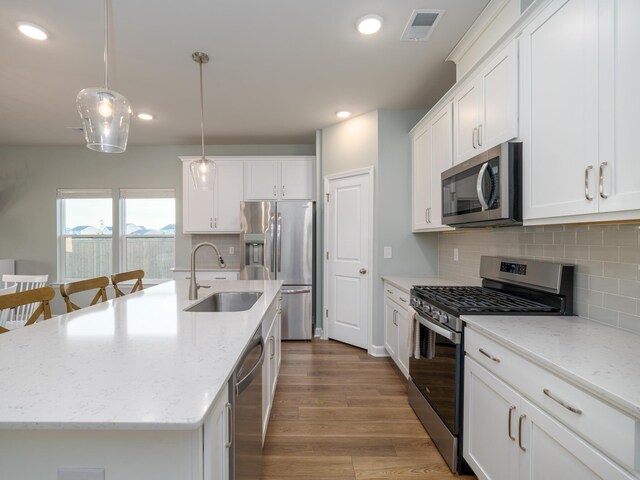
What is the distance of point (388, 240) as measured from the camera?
3533 millimetres

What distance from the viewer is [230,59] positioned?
2588 millimetres

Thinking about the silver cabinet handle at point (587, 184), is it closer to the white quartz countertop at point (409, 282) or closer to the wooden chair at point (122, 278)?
the white quartz countertop at point (409, 282)

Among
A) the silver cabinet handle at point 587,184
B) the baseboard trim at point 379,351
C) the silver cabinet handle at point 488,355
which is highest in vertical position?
the silver cabinet handle at point 587,184

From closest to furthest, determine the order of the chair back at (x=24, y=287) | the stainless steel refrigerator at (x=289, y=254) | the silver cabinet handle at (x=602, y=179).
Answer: the silver cabinet handle at (x=602, y=179)
the chair back at (x=24, y=287)
the stainless steel refrigerator at (x=289, y=254)

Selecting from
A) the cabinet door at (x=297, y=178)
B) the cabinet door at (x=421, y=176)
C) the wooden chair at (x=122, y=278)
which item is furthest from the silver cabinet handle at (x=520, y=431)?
the cabinet door at (x=297, y=178)

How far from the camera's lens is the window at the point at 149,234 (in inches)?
198

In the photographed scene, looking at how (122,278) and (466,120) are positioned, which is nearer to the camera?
(466,120)

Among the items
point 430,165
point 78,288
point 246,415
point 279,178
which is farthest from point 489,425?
point 279,178

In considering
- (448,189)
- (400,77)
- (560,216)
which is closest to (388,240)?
(448,189)

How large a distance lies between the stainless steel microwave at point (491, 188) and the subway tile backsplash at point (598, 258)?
0.31m

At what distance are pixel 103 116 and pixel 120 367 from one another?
1251mm

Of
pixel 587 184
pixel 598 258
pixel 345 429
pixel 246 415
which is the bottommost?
→ pixel 345 429

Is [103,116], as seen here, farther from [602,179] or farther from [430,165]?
[430,165]

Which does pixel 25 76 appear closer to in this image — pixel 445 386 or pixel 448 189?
pixel 448 189
